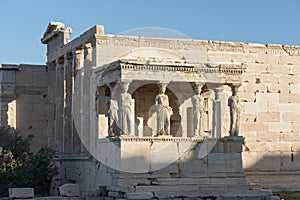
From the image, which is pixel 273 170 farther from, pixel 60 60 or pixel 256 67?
pixel 60 60

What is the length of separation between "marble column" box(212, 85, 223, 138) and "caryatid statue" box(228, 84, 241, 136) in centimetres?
37

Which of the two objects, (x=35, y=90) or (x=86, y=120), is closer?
(x=86, y=120)

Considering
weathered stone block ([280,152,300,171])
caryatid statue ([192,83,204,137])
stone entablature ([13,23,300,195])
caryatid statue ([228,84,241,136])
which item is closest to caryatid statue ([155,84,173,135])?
stone entablature ([13,23,300,195])

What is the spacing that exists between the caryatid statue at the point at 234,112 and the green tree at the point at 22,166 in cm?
555

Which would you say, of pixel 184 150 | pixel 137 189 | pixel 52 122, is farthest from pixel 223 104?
pixel 52 122

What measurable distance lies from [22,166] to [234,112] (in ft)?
19.9

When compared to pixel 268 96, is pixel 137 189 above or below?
below

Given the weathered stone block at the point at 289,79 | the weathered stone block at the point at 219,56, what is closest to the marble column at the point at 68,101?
the weathered stone block at the point at 219,56

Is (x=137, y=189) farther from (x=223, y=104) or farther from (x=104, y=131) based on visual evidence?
(x=223, y=104)

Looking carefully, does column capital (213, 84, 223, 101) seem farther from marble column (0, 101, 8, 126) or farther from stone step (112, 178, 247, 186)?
marble column (0, 101, 8, 126)

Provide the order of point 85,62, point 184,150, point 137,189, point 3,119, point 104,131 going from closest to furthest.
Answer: point 137,189
point 184,150
point 104,131
point 85,62
point 3,119

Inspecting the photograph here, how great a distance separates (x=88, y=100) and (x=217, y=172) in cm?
459

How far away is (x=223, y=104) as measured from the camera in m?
18.9

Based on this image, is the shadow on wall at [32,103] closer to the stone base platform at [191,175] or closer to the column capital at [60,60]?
the column capital at [60,60]
